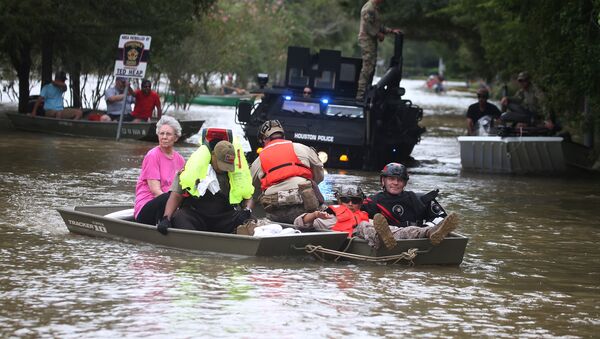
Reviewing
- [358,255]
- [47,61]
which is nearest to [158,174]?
[358,255]

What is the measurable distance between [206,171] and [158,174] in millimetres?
928

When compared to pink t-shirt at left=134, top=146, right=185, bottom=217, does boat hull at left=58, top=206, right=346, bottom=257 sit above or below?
below

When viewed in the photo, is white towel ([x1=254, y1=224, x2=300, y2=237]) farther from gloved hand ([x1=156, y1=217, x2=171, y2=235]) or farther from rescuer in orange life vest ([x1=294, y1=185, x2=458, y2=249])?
gloved hand ([x1=156, y1=217, x2=171, y2=235])

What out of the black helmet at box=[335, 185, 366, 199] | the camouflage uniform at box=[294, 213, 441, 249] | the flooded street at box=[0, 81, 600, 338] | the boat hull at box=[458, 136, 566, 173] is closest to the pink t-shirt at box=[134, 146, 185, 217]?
the flooded street at box=[0, 81, 600, 338]

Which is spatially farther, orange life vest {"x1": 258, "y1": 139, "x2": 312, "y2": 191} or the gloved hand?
orange life vest {"x1": 258, "y1": 139, "x2": 312, "y2": 191}

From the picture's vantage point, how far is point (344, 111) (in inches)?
947

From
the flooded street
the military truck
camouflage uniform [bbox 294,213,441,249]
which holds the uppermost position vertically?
the military truck

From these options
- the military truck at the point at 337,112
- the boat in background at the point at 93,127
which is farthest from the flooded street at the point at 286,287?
the boat in background at the point at 93,127

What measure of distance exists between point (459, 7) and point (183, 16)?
8.95 m

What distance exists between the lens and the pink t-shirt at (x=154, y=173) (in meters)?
13.2

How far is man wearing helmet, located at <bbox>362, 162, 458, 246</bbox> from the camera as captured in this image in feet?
42.4

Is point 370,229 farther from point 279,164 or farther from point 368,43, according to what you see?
point 368,43

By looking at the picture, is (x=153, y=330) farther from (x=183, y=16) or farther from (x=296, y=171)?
(x=183, y=16)

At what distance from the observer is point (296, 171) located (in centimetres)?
1330
